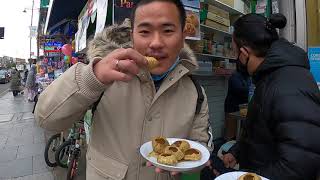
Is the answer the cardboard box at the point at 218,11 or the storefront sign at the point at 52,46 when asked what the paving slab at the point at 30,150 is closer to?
the cardboard box at the point at 218,11

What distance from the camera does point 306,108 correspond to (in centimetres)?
163

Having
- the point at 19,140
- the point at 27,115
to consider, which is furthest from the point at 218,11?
the point at 27,115

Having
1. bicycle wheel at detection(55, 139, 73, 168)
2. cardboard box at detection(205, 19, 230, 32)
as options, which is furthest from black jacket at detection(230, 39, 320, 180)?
bicycle wheel at detection(55, 139, 73, 168)

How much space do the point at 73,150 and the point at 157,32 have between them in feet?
13.8

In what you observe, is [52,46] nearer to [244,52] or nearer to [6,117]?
[6,117]

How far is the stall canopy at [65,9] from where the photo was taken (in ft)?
29.8

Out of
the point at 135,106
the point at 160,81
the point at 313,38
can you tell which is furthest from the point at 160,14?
the point at 313,38

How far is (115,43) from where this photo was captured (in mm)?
1753

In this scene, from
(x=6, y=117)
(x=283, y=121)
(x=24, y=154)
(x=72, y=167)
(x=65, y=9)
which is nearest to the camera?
(x=283, y=121)

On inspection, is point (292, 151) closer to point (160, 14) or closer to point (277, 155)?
point (277, 155)

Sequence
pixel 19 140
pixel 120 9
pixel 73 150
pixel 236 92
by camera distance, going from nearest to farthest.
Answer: pixel 120 9
pixel 73 150
pixel 236 92
pixel 19 140

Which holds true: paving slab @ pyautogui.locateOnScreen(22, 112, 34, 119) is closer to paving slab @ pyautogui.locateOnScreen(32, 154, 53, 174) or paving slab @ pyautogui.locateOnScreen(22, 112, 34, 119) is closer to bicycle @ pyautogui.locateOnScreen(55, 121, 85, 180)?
paving slab @ pyautogui.locateOnScreen(32, 154, 53, 174)

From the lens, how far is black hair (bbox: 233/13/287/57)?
7.18ft

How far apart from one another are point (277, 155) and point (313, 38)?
192 centimetres
